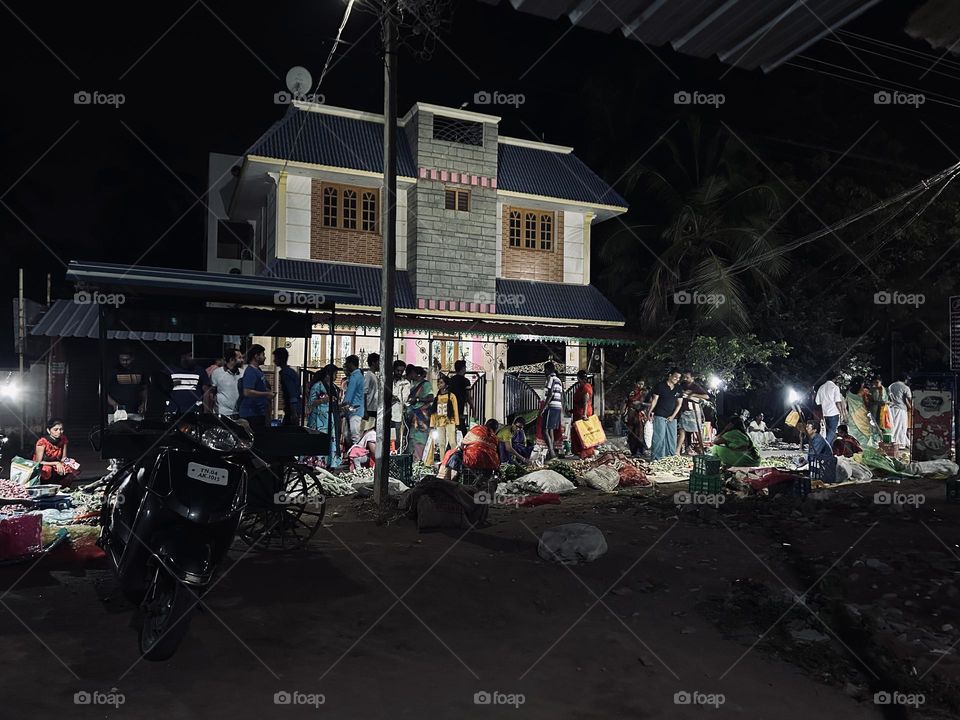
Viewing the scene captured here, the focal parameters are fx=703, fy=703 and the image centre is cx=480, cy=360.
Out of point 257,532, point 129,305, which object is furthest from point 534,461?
point 129,305

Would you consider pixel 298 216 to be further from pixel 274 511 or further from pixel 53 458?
pixel 274 511

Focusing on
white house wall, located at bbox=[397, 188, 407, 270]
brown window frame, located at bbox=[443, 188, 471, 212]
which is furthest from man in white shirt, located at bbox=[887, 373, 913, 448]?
white house wall, located at bbox=[397, 188, 407, 270]

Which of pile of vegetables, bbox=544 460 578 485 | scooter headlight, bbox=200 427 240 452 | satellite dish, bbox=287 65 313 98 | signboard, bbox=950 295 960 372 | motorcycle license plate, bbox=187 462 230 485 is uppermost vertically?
satellite dish, bbox=287 65 313 98

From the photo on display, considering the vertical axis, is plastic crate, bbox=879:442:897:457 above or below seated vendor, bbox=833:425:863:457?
below

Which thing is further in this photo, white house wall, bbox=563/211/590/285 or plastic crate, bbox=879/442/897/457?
white house wall, bbox=563/211/590/285

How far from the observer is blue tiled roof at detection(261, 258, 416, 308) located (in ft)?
54.8

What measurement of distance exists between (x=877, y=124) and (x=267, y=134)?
65.3ft

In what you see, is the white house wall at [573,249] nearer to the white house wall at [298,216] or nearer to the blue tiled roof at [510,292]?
the blue tiled roof at [510,292]

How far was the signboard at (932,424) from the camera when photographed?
13.0m

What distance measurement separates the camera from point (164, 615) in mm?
4141

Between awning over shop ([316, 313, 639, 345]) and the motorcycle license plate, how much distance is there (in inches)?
457

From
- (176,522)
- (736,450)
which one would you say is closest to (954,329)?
(736,450)

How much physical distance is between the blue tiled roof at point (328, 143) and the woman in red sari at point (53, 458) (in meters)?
8.34

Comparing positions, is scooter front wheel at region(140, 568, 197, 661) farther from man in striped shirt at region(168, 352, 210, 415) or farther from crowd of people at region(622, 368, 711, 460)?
crowd of people at region(622, 368, 711, 460)
